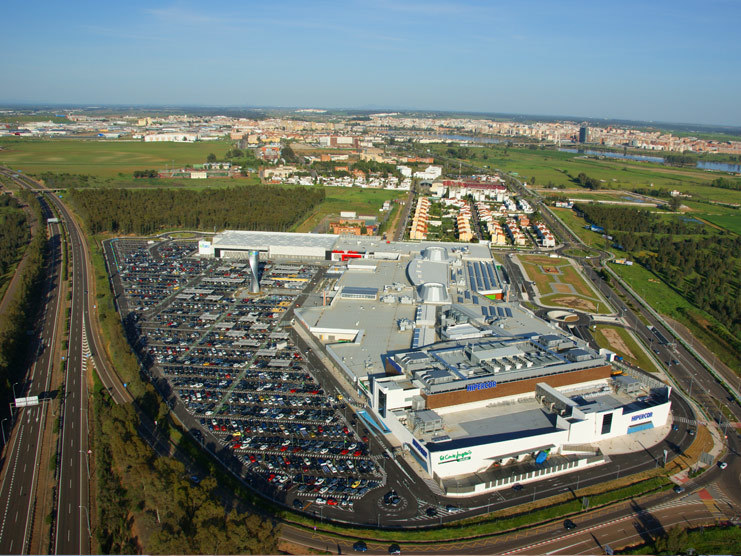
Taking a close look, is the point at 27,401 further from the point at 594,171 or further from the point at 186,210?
the point at 594,171

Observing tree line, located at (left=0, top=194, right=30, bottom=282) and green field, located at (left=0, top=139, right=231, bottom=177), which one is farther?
green field, located at (left=0, top=139, right=231, bottom=177)

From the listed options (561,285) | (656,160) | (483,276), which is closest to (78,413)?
(483,276)

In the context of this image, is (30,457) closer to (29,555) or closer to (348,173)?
(29,555)

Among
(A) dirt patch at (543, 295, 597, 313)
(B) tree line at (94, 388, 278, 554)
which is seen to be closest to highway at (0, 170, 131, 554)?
(B) tree line at (94, 388, 278, 554)

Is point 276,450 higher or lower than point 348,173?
lower

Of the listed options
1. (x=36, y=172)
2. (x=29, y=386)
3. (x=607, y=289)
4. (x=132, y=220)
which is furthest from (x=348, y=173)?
(x=29, y=386)

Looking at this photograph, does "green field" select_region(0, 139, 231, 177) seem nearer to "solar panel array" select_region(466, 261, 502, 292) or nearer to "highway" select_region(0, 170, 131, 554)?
"highway" select_region(0, 170, 131, 554)

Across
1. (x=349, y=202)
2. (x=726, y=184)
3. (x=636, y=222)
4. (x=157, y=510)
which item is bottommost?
(x=157, y=510)
